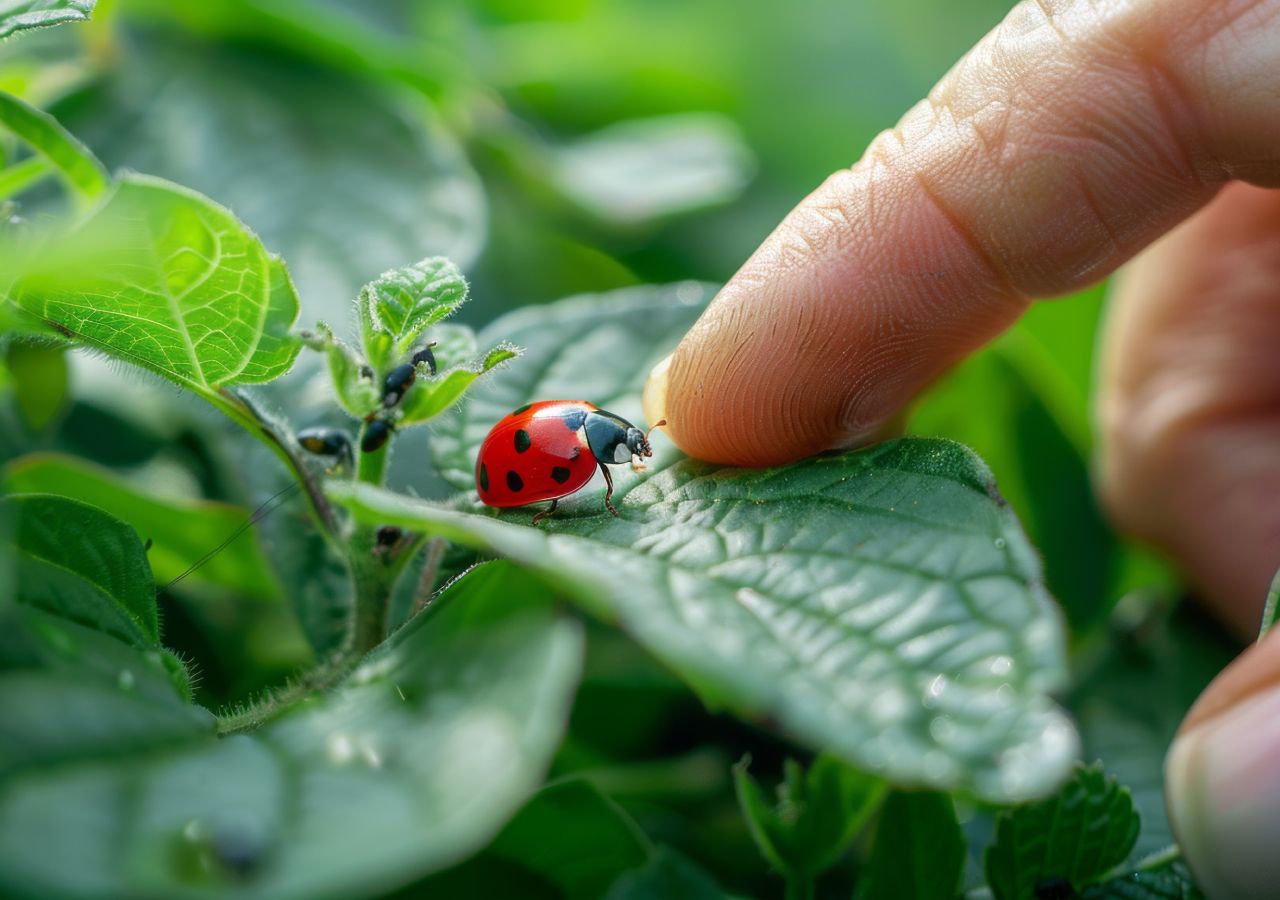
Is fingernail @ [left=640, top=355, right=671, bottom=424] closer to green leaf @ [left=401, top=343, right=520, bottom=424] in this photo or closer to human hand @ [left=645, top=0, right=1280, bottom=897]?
human hand @ [left=645, top=0, right=1280, bottom=897]

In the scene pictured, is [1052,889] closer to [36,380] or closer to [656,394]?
[656,394]

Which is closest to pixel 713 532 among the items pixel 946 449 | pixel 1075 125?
pixel 946 449

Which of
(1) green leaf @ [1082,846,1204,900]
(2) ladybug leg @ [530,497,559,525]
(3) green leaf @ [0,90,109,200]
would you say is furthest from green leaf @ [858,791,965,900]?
(3) green leaf @ [0,90,109,200]

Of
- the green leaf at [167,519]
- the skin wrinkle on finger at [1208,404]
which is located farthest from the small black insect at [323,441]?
the skin wrinkle on finger at [1208,404]

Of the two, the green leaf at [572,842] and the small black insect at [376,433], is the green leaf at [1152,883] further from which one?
the small black insect at [376,433]

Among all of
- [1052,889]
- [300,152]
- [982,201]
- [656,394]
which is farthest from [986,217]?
[300,152]

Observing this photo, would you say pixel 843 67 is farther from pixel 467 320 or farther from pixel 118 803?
pixel 118 803
